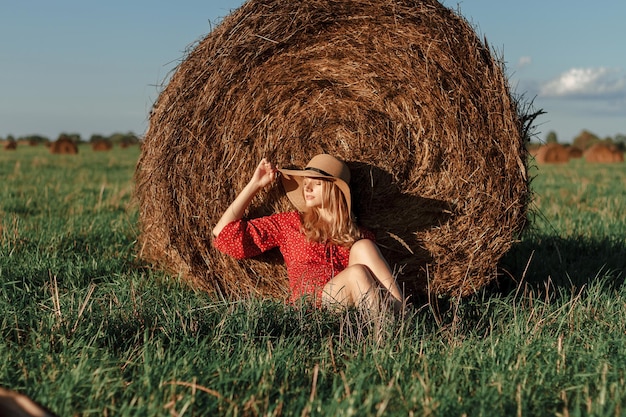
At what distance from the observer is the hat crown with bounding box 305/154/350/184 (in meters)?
4.43

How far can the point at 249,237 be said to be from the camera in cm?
457

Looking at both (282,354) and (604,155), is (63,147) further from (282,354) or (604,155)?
(282,354)

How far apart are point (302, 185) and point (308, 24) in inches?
43.4

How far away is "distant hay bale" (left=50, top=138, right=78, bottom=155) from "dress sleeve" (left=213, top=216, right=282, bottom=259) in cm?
2519

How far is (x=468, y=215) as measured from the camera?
461 centimetres

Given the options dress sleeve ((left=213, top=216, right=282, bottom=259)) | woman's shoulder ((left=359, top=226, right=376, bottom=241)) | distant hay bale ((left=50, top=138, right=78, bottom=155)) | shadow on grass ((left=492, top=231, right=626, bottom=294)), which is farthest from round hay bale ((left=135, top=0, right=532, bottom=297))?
distant hay bale ((left=50, top=138, right=78, bottom=155))

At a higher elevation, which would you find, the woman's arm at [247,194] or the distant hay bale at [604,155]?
the distant hay bale at [604,155]

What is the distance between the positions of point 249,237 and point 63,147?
25539 millimetres

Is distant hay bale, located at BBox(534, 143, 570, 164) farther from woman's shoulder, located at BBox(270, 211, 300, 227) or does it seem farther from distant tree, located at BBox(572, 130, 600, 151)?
woman's shoulder, located at BBox(270, 211, 300, 227)

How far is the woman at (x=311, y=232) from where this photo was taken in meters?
4.38

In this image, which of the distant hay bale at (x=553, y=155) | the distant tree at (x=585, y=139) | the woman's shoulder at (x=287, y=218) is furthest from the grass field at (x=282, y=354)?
the distant tree at (x=585, y=139)

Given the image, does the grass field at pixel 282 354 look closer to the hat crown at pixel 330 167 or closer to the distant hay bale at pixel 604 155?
the hat crown at pixel 330 167

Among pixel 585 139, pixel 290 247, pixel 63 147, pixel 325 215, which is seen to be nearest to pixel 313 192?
pixel 325 215

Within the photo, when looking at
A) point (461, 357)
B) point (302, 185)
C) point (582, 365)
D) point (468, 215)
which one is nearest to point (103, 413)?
point (461, 357)
